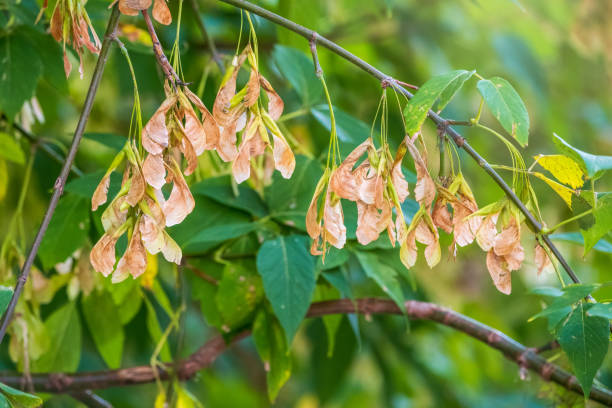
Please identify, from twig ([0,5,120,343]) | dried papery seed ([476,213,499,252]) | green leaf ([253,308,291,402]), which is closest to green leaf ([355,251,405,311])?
green leaf ([253,308,291,402])

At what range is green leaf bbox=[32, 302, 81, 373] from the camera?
0.81 metres

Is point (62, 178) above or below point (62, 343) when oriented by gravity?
above

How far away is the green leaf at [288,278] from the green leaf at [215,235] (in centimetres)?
4

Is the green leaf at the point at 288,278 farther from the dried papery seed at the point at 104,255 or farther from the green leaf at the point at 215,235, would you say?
the dried papery seed at the point at 104,255

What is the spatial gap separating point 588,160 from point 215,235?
14.2 inches

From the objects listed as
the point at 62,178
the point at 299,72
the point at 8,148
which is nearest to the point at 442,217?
the point at 62,178

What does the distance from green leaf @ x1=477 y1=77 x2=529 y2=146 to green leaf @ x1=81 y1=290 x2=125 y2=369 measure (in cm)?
53

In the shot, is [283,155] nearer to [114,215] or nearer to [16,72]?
[114,215]

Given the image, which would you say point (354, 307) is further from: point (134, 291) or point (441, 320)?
point (134, 291)

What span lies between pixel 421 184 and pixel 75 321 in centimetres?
54

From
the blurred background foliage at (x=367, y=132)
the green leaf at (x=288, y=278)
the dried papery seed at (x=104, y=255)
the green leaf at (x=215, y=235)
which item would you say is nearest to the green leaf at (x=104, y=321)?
the blurred background foliage at (x=367, y=132)

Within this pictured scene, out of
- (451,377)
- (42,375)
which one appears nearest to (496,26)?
(451,377)

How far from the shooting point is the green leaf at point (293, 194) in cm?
72

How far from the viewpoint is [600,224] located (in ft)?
1.55
